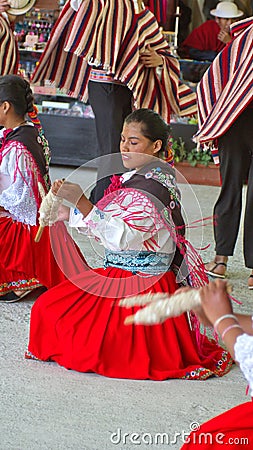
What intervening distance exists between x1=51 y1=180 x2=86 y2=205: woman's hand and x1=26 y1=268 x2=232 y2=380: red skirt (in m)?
0.36

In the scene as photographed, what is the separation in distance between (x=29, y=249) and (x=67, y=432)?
1222 mm

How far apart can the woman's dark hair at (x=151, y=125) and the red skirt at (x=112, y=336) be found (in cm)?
47

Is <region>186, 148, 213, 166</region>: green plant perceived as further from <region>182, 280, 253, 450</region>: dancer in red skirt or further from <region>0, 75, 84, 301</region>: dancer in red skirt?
<region>182, 280, 253, 450</region>: dancer in red skirt

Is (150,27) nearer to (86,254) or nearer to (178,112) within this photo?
A: (178,112)

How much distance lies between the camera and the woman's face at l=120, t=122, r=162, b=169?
295 centimetres

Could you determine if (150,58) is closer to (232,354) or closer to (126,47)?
(126,47)

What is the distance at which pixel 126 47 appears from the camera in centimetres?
430

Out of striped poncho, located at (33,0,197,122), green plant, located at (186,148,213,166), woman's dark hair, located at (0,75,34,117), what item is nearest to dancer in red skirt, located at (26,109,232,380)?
woman's dark hair, located at (0,75,34,117)

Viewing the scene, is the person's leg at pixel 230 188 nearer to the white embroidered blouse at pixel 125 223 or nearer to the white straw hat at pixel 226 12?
the white embroidered blouse at pixel 125 223

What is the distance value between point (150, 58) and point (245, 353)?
9.68ft

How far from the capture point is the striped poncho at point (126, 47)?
4.27 meters

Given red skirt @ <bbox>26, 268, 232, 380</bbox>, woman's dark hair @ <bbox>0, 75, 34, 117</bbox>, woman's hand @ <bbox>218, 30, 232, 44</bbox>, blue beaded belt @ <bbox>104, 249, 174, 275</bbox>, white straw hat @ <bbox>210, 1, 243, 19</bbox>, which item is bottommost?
woman's hand @ <bbox>218, 30, 232, 44</bbox>

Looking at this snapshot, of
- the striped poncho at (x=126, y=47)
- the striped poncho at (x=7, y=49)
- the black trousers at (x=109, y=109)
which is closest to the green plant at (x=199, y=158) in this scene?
the striped poncho at (x=126, y=47)

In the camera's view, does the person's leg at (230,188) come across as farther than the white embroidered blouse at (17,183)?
Yes
